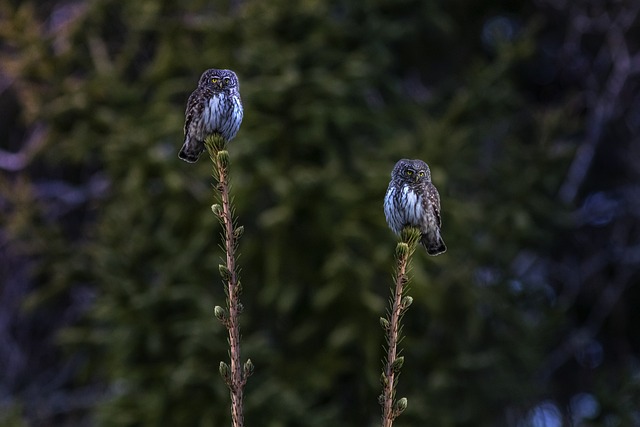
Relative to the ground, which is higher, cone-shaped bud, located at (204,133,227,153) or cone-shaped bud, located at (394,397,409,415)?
cone-shaped bud, located at (204,133,227,153)

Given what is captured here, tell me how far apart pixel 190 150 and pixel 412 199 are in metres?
0.69

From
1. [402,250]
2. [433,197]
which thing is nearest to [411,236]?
[402,250]

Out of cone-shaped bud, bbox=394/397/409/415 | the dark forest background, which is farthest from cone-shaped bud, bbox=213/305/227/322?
the dark forest background

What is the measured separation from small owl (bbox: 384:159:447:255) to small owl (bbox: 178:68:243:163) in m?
0.56

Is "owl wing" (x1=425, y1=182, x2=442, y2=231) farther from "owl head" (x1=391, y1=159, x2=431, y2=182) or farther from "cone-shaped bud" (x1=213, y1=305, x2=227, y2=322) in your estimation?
"cone-shaped bud" (x1=213, y1=305, x2=227, y2=322)

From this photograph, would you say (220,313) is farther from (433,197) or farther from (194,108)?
(433,197)

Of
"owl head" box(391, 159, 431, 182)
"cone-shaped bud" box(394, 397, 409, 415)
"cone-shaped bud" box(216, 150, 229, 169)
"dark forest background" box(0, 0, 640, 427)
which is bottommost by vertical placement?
"dark forest background" box(0, 0, 640, 427)

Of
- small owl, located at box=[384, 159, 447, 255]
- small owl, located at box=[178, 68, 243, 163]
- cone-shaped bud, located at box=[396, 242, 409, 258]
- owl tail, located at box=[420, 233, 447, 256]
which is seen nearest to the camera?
cone-shaped bud, located at box=[396, 242, 409, 258]

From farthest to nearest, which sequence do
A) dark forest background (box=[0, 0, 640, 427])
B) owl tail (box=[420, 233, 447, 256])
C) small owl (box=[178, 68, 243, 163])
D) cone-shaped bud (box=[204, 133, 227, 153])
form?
dark forest background (box=[0, 0, 640, 427]) < owl tail (box=[420, 233, 447, 256]) < small owl (box=[178, 68, 243, 163]) < cone-shaped bud (box=[204, 133, 227, 153])

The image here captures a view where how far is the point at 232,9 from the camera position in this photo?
904cm

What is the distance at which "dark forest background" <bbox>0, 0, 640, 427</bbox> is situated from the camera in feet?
22.4

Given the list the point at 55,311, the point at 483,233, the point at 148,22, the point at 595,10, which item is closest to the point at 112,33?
the point at 148,22

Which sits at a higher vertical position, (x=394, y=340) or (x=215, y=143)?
(x=215, y=143)

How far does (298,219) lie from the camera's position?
7039 mm
